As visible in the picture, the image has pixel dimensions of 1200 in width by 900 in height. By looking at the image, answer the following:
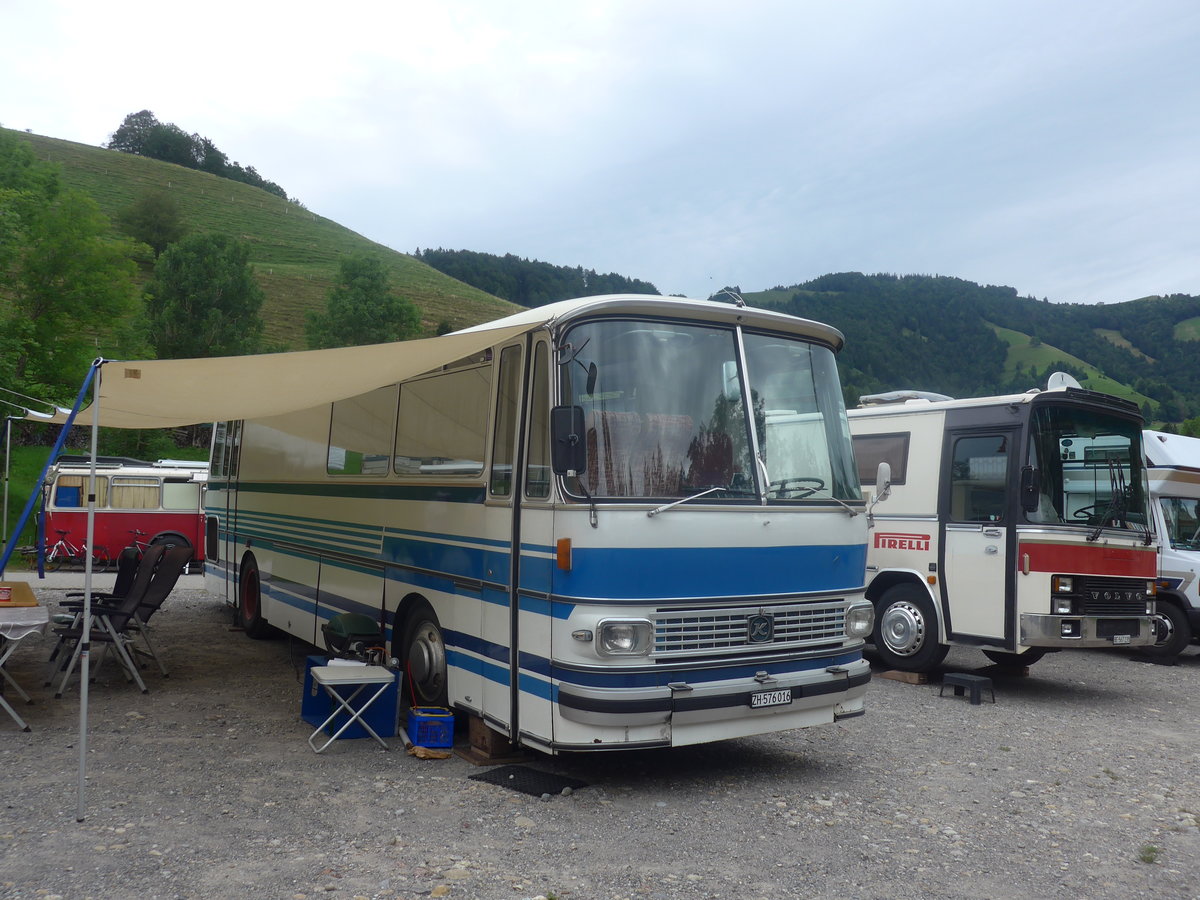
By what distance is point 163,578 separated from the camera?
9.07 metres

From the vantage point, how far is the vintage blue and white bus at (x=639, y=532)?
5.50 meters

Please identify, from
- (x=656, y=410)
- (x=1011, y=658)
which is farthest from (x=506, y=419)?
(x=1011, y=658)

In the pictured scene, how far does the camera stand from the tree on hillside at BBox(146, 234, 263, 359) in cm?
4884

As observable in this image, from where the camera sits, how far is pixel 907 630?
10109 millimetres

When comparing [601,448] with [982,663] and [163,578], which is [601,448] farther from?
[982,663]

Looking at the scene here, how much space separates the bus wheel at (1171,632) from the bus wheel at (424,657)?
33.1ft

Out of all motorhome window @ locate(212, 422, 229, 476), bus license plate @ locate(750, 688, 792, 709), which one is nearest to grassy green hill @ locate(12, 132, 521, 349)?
motorhome window @ locate(212, 422, 229, 476)

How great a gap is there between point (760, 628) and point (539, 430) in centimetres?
179

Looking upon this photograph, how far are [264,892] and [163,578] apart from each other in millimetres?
5444

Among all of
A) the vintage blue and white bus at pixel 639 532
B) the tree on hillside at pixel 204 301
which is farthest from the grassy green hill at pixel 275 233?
the vintage blue and white bus at pixel 639 532

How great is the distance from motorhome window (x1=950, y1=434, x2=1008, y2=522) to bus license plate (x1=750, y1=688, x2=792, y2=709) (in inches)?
168

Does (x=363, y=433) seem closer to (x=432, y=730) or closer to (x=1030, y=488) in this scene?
(x=432, y=730)

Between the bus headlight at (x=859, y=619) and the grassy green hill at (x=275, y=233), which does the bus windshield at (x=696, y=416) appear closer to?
the bus headlight at (x=859, y=619)

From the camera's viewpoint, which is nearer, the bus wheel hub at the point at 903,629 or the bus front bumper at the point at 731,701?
the bus front bumper at the point at 731,701
